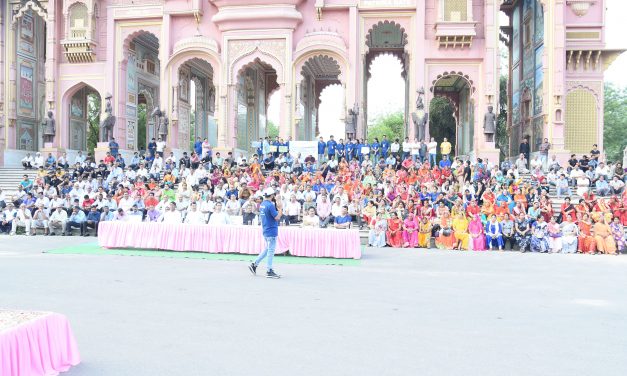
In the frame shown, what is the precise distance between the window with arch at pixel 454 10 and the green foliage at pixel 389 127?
3109cm

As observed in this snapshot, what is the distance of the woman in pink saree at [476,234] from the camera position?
1419 cm

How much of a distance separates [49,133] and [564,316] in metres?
24.9

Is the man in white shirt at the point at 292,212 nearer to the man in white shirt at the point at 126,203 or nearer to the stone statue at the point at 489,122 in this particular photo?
the man in white shirt at the point at 126,203


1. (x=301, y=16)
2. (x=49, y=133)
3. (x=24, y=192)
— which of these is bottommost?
(x=24, y=192)

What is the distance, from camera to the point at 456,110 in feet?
107

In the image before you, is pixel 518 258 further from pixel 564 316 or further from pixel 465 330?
pixel 465 330

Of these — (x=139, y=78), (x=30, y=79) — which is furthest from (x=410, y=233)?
(x=30, y=79)

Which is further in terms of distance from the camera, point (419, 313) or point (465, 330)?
point (419, 313)

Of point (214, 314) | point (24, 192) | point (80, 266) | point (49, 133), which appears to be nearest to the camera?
point (214, 314)

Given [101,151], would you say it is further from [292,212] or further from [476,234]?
[476,234]

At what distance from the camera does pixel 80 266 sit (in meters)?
10.0

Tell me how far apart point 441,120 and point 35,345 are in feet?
112

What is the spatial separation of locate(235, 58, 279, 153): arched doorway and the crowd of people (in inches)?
246

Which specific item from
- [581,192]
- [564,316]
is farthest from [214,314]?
[581,192]
